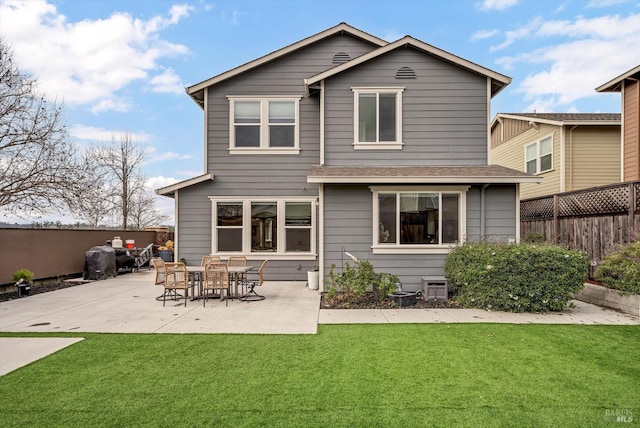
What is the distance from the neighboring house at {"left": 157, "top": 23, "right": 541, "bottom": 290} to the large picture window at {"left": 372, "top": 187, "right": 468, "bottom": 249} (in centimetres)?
3

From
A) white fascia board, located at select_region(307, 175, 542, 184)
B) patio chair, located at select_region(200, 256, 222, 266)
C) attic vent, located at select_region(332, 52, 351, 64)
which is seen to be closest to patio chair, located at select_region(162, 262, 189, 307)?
patio chair, located at select_region(200, 256, 222, 266)

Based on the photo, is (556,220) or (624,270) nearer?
(624,270)

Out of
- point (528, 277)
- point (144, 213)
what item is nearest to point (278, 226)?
point (528, 277)

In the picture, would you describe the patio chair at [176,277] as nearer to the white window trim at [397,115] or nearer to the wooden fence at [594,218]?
the white window trim at [397,115]

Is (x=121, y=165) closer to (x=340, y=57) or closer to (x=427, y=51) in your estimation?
(x=340, y=57)

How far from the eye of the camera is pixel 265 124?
1166cm

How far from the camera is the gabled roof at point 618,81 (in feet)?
36.4

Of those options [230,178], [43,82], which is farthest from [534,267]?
[43,82]

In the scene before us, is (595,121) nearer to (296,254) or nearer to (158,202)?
(296,254)

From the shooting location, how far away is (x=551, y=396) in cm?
373

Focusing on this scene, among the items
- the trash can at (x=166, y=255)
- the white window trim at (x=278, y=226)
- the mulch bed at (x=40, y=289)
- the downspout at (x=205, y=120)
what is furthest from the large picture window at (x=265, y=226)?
the trash can at (x=166, y=255)

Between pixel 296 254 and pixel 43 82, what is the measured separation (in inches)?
338

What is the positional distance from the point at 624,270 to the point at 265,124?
9.98 m

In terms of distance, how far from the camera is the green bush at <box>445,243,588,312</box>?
7.31 meters
